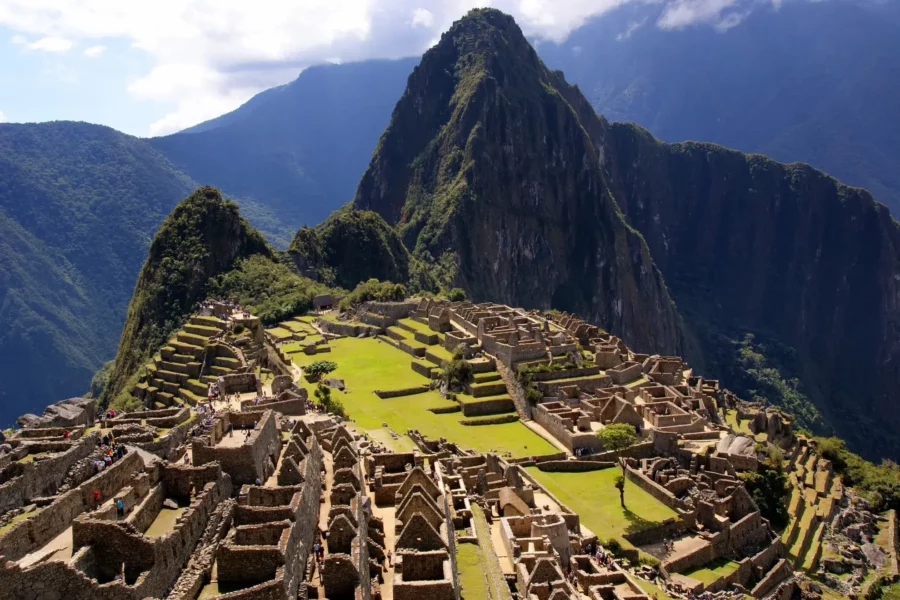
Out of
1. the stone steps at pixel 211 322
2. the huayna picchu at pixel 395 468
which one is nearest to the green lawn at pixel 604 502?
the huayna picchu at pixel 395 468

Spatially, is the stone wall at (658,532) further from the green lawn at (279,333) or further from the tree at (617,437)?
the green lawn at (279,333)

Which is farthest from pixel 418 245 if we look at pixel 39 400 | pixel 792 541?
pixel 792 541

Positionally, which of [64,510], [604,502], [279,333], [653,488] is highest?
[64,510]

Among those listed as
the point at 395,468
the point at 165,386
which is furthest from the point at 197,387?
the point at 395,468

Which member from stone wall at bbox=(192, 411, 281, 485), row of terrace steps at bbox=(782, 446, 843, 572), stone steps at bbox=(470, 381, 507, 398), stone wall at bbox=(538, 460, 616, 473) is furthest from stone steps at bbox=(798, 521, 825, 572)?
stone wall at bbox=(192, 411, 281, 485)

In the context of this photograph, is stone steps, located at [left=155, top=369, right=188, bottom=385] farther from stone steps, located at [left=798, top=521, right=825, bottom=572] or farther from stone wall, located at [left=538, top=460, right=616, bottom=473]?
stone steps, located at [left=798, top=521, right=825, bottom=572]

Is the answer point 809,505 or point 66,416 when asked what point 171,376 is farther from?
point 809,505
